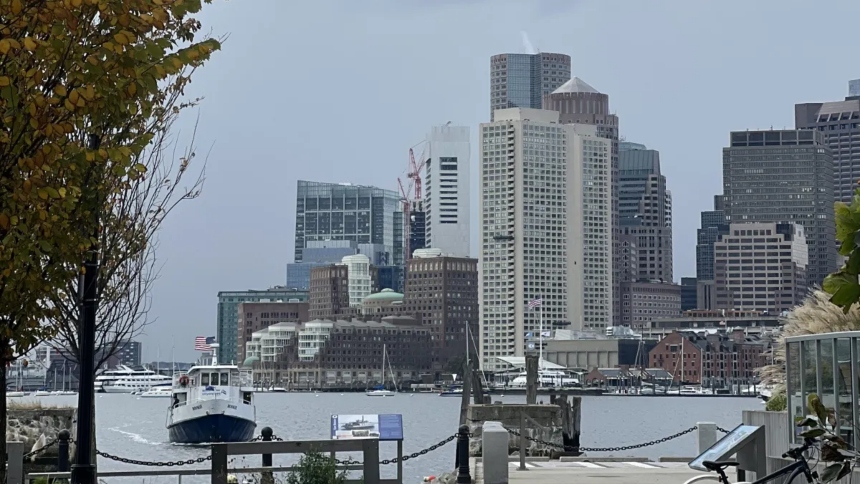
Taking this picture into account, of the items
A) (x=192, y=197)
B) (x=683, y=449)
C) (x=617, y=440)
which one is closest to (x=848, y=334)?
(x=192, y=197)

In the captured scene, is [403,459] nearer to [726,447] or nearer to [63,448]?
[63,448]

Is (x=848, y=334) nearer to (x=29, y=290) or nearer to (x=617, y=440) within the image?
(x=29, y=290)

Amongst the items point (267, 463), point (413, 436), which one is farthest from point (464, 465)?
point (413, 436)

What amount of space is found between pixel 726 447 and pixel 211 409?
6638 cm

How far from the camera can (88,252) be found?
53.0 feet

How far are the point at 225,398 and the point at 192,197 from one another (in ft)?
198

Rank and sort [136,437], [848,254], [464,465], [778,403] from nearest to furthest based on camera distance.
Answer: [848,254], [778,403], [464,465], [136,437]

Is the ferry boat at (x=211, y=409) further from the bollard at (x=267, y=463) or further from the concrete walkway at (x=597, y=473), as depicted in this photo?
the bollard at (x=267, y=463)

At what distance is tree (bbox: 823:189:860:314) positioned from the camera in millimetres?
9656

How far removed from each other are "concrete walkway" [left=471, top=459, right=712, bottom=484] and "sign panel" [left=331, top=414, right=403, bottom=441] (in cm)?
187

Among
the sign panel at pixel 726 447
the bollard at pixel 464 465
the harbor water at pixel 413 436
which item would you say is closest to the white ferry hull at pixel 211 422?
the harbor water at pixel 413 436

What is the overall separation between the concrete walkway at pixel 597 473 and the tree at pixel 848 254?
42.3 ft

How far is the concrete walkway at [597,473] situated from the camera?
23.2 m

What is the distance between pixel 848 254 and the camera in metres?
10.0
